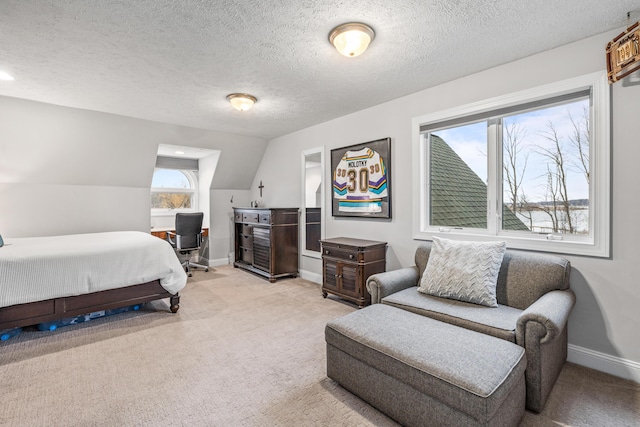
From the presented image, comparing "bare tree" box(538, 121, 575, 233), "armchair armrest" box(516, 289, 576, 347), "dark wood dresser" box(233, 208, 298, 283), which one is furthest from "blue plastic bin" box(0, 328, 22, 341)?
"bare tree" box(538, 121, 575, 233)

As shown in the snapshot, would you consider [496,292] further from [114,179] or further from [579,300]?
[114,179]

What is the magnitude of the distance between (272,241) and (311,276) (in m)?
0.81

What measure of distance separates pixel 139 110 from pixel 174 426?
139 inches

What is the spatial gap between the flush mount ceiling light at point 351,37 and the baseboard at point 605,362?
8.96 ft

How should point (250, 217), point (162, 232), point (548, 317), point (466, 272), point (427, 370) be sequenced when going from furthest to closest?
point (162, 232)
point (250, 217)
point (466, 272)
point (548, 317)
point (427, 370)

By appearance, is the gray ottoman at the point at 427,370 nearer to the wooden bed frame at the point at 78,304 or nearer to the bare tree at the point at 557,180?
the bare tree at the point at 557,180

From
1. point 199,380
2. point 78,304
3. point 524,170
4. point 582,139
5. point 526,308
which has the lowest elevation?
point 199,380

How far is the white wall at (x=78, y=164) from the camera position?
366 centimetres

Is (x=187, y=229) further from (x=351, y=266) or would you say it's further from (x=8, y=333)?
(x=351, y=266)

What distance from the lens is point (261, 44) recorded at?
223cm

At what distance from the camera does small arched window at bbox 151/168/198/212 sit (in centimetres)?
575

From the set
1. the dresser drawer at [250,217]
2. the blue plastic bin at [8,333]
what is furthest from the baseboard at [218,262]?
the blue plastic bin at [8,333]

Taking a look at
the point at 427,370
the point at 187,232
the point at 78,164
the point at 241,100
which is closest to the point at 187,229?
the point at 187,232

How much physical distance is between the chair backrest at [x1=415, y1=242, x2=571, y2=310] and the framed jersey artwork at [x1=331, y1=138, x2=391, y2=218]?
4.58 ft
